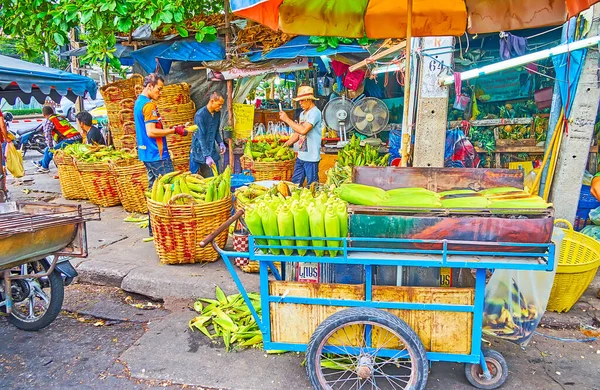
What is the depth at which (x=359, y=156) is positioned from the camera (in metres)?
7.01

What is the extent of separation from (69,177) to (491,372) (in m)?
7.55

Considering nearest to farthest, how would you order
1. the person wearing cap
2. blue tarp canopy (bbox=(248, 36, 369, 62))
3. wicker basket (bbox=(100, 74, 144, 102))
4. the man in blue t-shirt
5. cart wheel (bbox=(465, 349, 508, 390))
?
cart wheel (bbox=(465, 349, 508, 390)) → the man in blue t-shirt → the person wearing cap → blue tarp canopy (bbox=(248, 36, 369, 62)) → wicker basket (bbox=(100, 74, 144, 102))

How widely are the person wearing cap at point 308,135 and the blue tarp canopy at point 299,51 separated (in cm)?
76

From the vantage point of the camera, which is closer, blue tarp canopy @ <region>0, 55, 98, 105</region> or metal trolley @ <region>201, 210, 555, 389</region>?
metal trolley @ <region>201, 210, 555, 389</region>

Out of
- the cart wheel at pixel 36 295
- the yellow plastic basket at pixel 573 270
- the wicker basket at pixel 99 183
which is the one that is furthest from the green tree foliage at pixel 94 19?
the yellow plastic basket at pixel 573 270

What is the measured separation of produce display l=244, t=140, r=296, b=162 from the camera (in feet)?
24.6

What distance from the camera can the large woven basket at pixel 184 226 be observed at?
16.0 feet

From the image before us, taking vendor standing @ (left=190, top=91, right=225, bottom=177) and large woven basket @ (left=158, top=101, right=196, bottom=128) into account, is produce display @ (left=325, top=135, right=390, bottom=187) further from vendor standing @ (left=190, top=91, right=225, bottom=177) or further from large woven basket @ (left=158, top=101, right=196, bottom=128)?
large woven basket @ (left=158, top=101, right=196, bottom=128)

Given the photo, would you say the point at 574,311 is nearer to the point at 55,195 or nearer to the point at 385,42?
the point at 385,42

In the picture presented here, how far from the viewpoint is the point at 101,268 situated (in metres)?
5.15

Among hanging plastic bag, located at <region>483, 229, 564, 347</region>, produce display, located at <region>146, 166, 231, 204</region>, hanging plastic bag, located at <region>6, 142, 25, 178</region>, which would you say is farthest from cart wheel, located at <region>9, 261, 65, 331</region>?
hanging plastic bag, located at <region>6, 142, 25, 178</region>

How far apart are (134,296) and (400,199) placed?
10.8 ft

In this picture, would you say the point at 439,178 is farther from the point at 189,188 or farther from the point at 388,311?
the point at 189,188

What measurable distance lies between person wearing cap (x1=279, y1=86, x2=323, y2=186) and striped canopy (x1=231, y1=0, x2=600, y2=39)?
176cm
